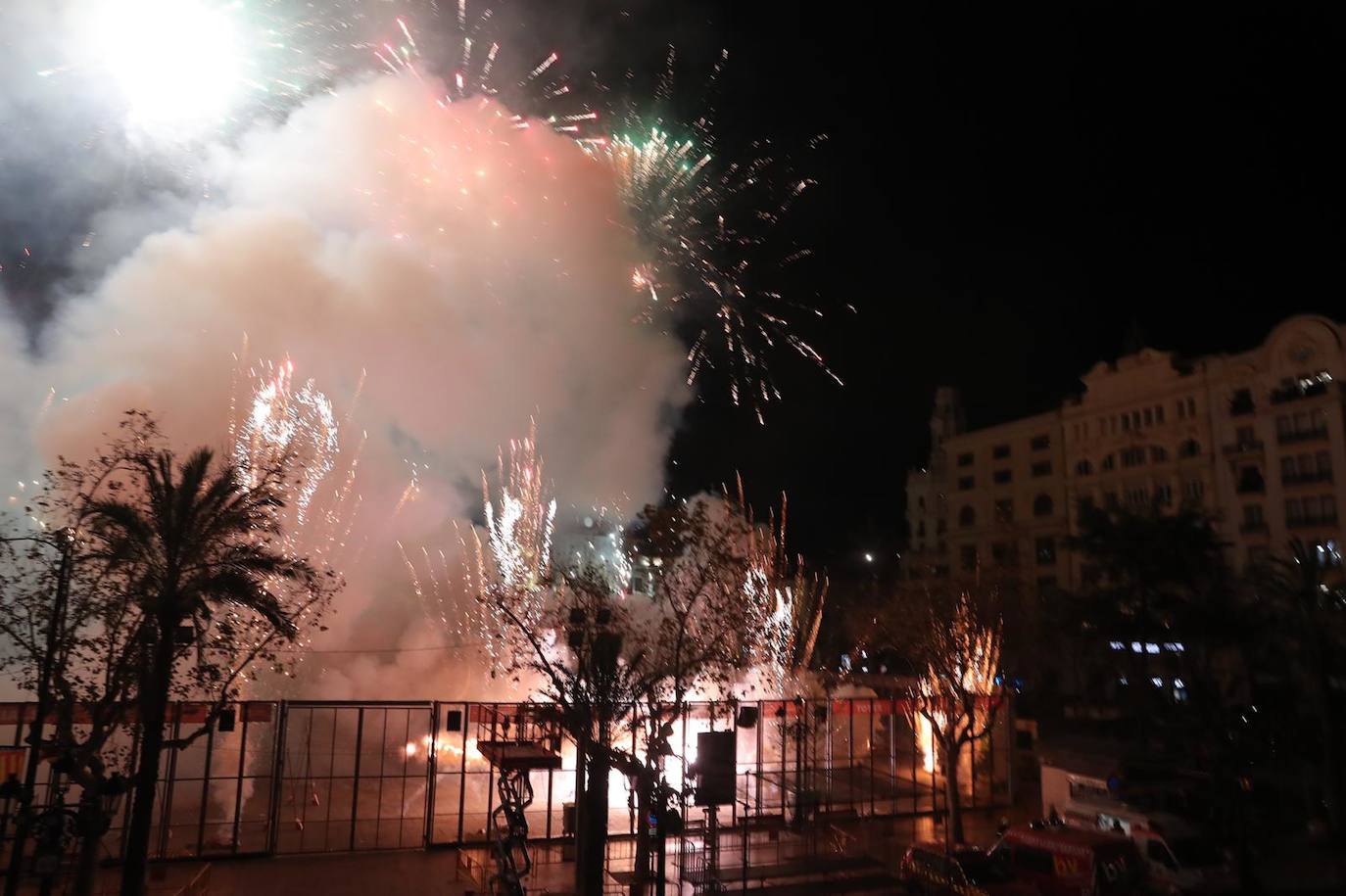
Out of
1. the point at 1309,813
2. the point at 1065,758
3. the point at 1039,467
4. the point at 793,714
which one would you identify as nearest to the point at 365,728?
the point at 793,714

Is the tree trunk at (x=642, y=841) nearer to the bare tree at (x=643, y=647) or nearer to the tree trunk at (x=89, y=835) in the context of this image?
the bare tree at (x=643, y=647)

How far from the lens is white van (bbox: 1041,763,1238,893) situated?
19203mm

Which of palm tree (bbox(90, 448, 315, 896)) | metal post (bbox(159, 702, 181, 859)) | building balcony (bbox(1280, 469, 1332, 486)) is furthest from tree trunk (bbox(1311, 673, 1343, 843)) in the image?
metal post (bbox(159, 702, 181, 859))

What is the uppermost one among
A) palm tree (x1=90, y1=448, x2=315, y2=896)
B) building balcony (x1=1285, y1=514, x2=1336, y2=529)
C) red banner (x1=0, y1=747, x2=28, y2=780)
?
building balcony (x1=1285, y1=514, x2=1336, y2=529)

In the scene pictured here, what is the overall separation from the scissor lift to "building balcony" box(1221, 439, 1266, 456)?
125 feet

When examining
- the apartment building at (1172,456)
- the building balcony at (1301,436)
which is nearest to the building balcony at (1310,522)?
the apartment building at (1172,456)

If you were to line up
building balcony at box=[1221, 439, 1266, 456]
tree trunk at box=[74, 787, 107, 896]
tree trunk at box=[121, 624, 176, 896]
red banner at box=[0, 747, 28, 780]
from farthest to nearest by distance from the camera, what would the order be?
building balcony at box=[1221, 439, 1266, 456] → red banner at box=[0, 747, 28, 780] → tree trunk at box=[74, 787, 107, 896] → tree trunk at box=[121, 624, 176, 896]

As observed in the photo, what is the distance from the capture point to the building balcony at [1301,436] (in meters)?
42.6

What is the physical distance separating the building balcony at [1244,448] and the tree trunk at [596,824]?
133ft

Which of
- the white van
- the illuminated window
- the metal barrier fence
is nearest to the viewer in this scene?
the white van

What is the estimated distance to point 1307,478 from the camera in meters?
43.0

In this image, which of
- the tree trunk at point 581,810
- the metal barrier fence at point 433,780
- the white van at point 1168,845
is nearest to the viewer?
the tree trunk at point 581,810

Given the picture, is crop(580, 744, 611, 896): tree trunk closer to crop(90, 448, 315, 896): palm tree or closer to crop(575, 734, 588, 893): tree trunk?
crop(575, 734, 588, 893): tree trunk

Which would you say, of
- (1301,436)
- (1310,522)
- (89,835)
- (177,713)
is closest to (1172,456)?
(1301,436)
